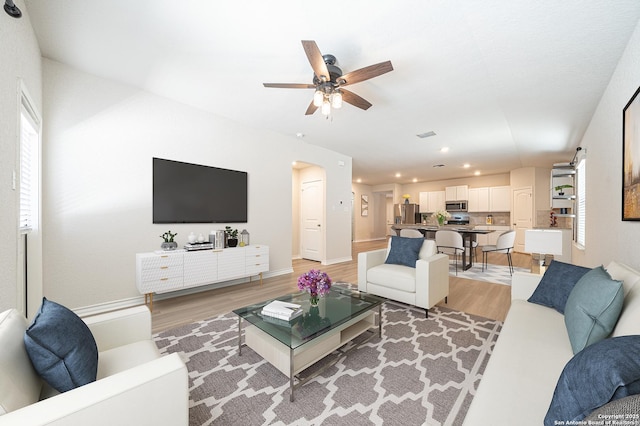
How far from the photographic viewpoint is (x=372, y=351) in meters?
2.04

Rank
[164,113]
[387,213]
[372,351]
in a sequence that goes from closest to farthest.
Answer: [372,351] → [164,113] → [387,213]

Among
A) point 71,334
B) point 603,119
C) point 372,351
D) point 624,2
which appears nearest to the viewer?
point 71,334

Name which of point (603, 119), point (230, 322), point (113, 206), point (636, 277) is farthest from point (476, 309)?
point (113, 206)

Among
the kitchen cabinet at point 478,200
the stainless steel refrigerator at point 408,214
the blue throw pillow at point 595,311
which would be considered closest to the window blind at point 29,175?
the blue throw pillow at point 595,311

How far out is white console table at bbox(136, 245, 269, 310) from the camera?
2.85 metres

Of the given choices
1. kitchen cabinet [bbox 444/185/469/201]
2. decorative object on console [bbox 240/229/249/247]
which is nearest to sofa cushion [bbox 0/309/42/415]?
decorative object on console [bbox 240/229/249/247]

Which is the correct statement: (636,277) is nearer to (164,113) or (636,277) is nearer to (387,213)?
(164,113)

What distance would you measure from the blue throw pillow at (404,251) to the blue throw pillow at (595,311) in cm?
178

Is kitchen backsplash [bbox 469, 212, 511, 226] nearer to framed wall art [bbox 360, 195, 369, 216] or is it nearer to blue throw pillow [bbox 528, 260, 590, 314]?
framed wall art [bbox 360, 195, 369, 216]

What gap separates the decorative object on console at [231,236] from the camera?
3701mm

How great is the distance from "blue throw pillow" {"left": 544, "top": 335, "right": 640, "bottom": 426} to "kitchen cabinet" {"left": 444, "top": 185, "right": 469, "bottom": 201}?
8.84 metres

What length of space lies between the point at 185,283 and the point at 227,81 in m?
2.45

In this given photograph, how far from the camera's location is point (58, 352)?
2.94 ft

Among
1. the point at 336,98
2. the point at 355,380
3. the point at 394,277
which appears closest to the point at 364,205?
the point at 394,277
